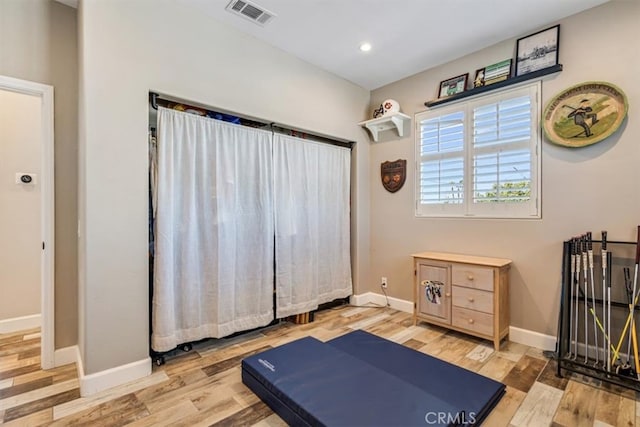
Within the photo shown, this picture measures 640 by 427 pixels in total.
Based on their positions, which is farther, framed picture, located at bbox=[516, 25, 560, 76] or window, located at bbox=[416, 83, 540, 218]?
window, located at bbox=[416, 83, 540, 218]

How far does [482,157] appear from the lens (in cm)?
306

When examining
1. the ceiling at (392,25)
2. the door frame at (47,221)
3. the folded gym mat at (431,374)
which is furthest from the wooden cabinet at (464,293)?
the door frame at (47,221)

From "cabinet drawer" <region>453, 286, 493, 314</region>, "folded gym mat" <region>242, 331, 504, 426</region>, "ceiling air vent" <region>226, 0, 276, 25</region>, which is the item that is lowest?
"folded gym mat" <region>242, 331, 504, 426</region>

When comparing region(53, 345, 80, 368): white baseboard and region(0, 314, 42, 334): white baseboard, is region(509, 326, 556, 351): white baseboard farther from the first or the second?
region(0, 314, 42, 334): white baseboard

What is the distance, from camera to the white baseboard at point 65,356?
94.7 inches

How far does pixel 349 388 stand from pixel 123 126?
237 cm

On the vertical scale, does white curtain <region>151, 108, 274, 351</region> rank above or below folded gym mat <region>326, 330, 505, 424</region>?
above

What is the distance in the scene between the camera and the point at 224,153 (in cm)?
272

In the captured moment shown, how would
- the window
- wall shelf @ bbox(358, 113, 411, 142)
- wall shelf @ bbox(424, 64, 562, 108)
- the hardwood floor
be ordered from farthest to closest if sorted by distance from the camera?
wall shelf @ bbox(358, 113, 411, 142) → the window → wall shelf @ bbox(424, 64, 562, 108) → the hardwood floor

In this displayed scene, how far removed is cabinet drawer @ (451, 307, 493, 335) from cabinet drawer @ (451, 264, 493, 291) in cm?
25

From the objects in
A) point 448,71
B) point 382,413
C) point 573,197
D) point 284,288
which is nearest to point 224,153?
point 284,288

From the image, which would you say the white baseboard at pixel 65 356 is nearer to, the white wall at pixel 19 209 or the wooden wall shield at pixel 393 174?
the white wall at pixel 19 209

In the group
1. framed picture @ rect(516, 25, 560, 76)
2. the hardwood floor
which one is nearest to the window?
framed picture @ rect(516, 25, 560, 76)

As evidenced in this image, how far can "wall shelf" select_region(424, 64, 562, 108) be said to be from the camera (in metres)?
2.60
